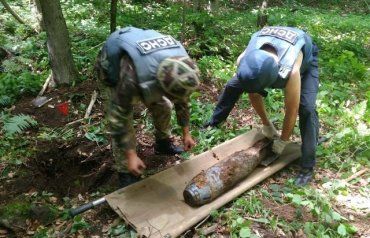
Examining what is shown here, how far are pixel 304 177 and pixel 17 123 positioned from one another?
350 centimetres

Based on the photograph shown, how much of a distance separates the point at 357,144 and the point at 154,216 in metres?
2.70

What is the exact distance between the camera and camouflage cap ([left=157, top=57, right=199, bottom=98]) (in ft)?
8.82

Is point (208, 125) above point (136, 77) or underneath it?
underneath

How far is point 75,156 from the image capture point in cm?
423

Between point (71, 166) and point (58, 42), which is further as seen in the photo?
point (58, 42)

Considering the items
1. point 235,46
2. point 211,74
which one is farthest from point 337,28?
point 211,74

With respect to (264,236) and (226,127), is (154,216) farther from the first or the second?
(226,127)

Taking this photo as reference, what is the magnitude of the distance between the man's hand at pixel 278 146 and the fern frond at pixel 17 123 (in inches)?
121

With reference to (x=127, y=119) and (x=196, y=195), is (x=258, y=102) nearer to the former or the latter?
(x=196, y=195)

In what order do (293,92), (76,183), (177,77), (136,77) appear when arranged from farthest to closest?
(76,183) < (293,92) < (136,77) < (177,77)

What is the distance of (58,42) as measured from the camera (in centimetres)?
514

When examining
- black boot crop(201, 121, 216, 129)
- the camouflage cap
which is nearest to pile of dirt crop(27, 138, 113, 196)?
black boot crop(201, 121, 216, 129)

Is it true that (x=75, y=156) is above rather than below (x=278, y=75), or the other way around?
below

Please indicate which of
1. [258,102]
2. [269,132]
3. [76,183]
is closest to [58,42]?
[76,183]
